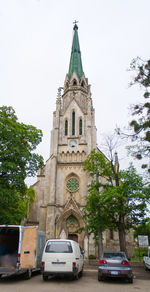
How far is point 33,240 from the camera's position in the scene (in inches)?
402

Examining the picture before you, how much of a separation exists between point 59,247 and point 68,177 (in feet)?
71.2

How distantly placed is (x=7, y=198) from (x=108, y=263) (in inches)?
363

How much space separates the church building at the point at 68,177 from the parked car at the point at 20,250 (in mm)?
12884

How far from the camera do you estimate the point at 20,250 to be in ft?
31.9

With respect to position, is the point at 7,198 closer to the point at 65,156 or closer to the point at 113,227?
the point at 113,227

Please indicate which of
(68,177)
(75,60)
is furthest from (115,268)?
(75,60)

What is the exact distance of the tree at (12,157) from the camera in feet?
55.9

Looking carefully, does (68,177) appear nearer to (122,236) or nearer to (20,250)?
(122,236)

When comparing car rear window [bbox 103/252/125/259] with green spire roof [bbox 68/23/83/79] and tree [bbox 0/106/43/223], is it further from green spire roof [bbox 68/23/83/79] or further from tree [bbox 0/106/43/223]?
green spire roof [bbox 68/23/83/79]

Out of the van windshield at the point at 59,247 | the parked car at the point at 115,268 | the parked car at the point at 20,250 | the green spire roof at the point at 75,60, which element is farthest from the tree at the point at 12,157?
the green spire roof at the point at 75,60

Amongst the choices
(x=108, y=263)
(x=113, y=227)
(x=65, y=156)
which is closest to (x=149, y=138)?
(x=108, y=263)

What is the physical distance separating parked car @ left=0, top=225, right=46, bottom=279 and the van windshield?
2.72 feet

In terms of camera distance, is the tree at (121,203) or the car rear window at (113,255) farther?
the tree at (121,203)

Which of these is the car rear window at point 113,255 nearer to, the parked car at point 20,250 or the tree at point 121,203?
the parked car at point 20,250
